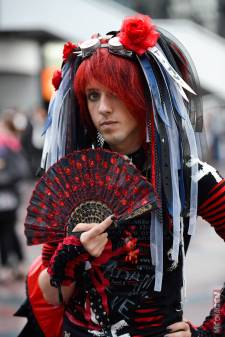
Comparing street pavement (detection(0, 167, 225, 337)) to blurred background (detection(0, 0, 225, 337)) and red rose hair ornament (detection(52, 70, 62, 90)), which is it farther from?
blurred background (detection(0, 0, 225, 337))

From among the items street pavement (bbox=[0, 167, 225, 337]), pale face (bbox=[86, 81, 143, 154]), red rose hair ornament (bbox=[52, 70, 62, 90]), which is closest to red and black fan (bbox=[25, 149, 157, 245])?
pale face (bbox=[86, 81, 143, 154])

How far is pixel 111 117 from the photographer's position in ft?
8.70

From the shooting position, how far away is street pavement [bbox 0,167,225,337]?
22.7ft

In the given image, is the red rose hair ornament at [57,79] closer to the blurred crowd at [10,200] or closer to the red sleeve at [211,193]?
the red sleeve at [211,193]

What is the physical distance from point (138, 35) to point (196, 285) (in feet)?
20.0

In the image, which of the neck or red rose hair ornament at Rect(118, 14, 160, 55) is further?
the neck

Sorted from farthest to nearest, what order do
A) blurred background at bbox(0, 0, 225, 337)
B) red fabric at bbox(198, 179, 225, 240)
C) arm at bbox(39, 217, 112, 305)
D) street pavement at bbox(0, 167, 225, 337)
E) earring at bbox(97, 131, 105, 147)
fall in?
blurred background at bbox(0, 0, 225, 337), street pavement at bbox(0, 167, 225, 337), earring at bbox(97, 131, 105, 147), red fabric at bbox(198, 179, 225, 240), arm at bbox(39, 217, 112, 305)

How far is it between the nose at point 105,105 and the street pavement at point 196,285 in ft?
13.8

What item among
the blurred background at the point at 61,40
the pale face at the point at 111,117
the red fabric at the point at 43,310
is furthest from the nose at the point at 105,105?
the blurred background at the point at 61,40

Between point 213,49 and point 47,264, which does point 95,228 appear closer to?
point 47,264

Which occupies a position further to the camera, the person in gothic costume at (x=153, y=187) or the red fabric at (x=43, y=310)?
the red fabric at (x=43, y=310)

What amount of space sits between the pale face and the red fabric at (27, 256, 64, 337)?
0.55 m

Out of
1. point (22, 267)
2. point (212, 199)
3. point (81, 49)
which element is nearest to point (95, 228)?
point (212, 199)

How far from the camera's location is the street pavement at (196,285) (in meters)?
6.93
